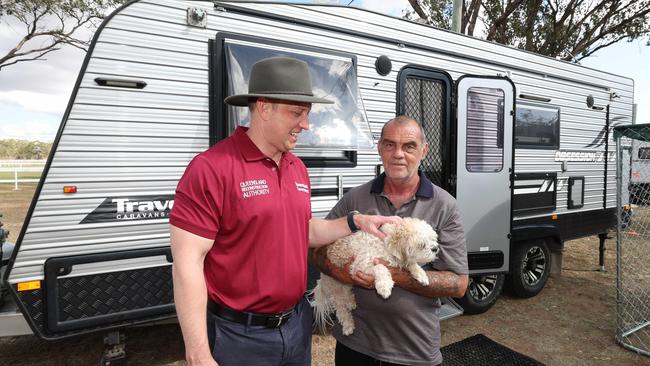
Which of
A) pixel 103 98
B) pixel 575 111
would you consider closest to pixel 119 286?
pixel 103 98

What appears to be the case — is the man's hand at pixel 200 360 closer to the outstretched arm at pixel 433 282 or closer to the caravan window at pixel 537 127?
the outstretched arm at pixel 433 282

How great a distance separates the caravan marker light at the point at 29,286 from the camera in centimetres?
281

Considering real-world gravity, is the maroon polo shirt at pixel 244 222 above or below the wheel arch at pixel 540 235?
above

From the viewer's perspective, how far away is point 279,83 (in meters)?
1.89

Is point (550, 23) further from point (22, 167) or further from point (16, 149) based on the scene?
point (16, 149)

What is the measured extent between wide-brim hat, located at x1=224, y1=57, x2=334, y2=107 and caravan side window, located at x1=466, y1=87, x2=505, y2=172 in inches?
143

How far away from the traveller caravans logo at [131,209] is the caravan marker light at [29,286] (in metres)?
0.51

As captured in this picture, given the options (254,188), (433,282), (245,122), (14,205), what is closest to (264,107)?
(254,188)

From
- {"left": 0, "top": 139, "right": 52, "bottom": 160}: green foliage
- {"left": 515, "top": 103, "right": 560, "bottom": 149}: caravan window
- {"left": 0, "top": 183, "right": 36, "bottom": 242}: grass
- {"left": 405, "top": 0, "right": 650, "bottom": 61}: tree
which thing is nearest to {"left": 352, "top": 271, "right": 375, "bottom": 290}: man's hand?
{"left": 515, "top": 103, "right": 560, "bottom": 149}: caravan window

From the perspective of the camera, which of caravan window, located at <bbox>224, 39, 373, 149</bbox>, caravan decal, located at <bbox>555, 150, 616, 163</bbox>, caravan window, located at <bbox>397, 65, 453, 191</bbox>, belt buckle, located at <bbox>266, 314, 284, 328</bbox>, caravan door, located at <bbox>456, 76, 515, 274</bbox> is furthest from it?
caravan decal, located at <bbox>555, 150, 616, 163</bbox>

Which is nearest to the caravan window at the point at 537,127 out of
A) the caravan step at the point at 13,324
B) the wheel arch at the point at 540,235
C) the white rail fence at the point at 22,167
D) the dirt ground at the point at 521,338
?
the wheel arch at the point at 540,235

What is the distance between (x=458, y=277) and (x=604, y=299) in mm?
5872

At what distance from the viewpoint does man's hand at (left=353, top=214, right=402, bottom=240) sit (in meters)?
2.23

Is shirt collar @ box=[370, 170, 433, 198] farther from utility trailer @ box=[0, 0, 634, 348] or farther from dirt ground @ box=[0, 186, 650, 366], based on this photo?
dirt ground @ box=[0, 186, 650, 366]
